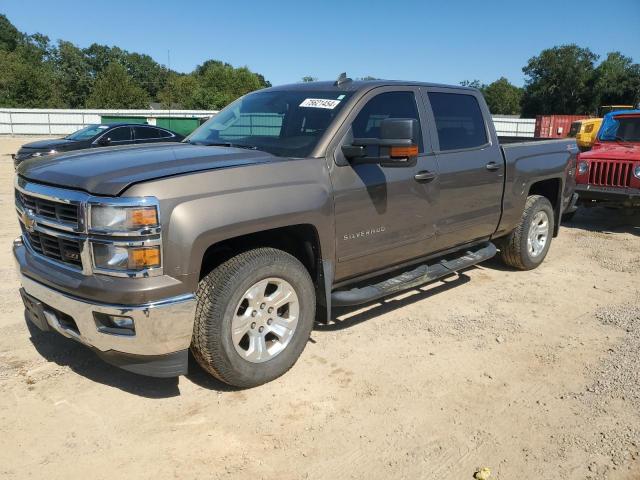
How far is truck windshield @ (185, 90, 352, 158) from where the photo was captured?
3.88m

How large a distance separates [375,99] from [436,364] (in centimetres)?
207

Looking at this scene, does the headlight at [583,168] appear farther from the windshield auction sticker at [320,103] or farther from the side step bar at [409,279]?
the windshield auction sticker at [320,103]

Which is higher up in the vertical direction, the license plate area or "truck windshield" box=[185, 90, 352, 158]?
"truck windshield" box=[185, 90, 352, 158]

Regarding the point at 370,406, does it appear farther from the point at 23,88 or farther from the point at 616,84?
the point at 616,84

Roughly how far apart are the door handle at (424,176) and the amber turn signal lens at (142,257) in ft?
7.39

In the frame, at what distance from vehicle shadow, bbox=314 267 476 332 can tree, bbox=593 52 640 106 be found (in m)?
63.3

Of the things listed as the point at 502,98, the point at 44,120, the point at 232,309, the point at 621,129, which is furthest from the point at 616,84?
the point at 232,309

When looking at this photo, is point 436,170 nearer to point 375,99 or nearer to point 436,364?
point 375,99

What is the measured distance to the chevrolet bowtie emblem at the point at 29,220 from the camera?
3346 millimetres

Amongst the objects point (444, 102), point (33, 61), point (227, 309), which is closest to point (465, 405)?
point (227, 309)

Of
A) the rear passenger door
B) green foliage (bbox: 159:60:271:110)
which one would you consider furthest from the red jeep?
green foliage (bbox: 159:60:271:110)

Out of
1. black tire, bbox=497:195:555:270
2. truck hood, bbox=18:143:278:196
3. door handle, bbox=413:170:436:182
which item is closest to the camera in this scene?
truck hood, bbox=18:143:278:196

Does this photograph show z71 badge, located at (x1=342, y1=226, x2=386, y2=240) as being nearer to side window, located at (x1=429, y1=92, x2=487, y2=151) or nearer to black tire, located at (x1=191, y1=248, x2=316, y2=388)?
black tire, located at (x1=191, y1=248, x2=316, y2=388)

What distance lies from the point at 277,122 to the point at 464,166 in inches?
69.3
